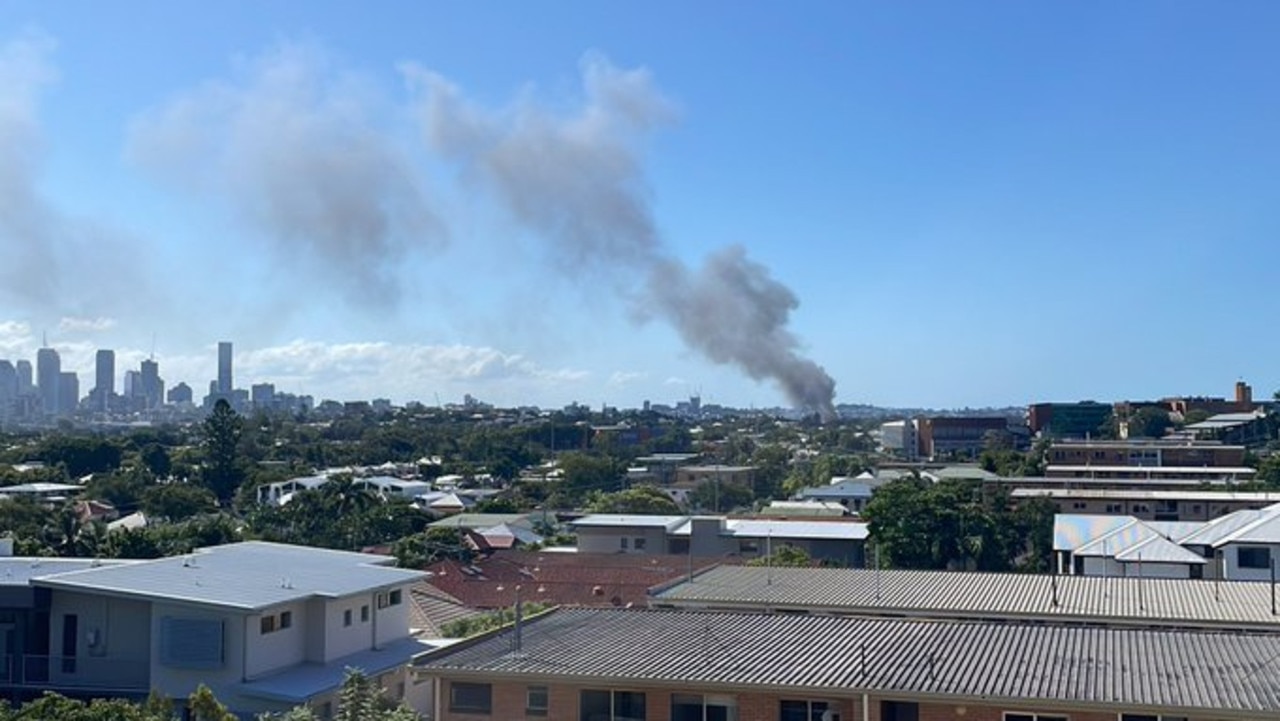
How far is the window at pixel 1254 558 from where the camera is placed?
3316 cm

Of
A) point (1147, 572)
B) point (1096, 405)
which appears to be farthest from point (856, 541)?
point (1096, 405)

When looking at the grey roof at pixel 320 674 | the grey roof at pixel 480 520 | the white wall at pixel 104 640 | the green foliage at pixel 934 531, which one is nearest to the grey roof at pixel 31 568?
the white wall at pixel 104 640

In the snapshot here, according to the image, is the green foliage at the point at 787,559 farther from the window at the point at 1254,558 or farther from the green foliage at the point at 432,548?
the window at the point at 1254,558

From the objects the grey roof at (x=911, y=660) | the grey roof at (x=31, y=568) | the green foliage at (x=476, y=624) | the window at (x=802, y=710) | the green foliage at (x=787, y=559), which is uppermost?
the grey roof at (x=31, y=568)

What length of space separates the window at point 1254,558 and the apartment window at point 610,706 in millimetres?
24157

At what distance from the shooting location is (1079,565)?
118ft

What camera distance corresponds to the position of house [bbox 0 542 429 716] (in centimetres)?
1967

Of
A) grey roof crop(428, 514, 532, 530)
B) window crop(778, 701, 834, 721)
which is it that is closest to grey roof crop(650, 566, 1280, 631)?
window crop(778, 701, 834, 721)

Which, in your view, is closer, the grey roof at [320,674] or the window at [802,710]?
the window at [802,710]

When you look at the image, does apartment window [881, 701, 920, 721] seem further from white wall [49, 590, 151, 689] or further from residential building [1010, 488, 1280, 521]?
residential building [1010, 488, 1280, 521]

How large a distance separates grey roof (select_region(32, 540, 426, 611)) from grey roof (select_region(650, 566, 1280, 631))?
240 inches

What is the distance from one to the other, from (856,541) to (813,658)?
29713 mm

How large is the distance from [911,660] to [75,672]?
14110mm

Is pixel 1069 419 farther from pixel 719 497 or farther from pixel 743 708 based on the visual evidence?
pixel 743 708
